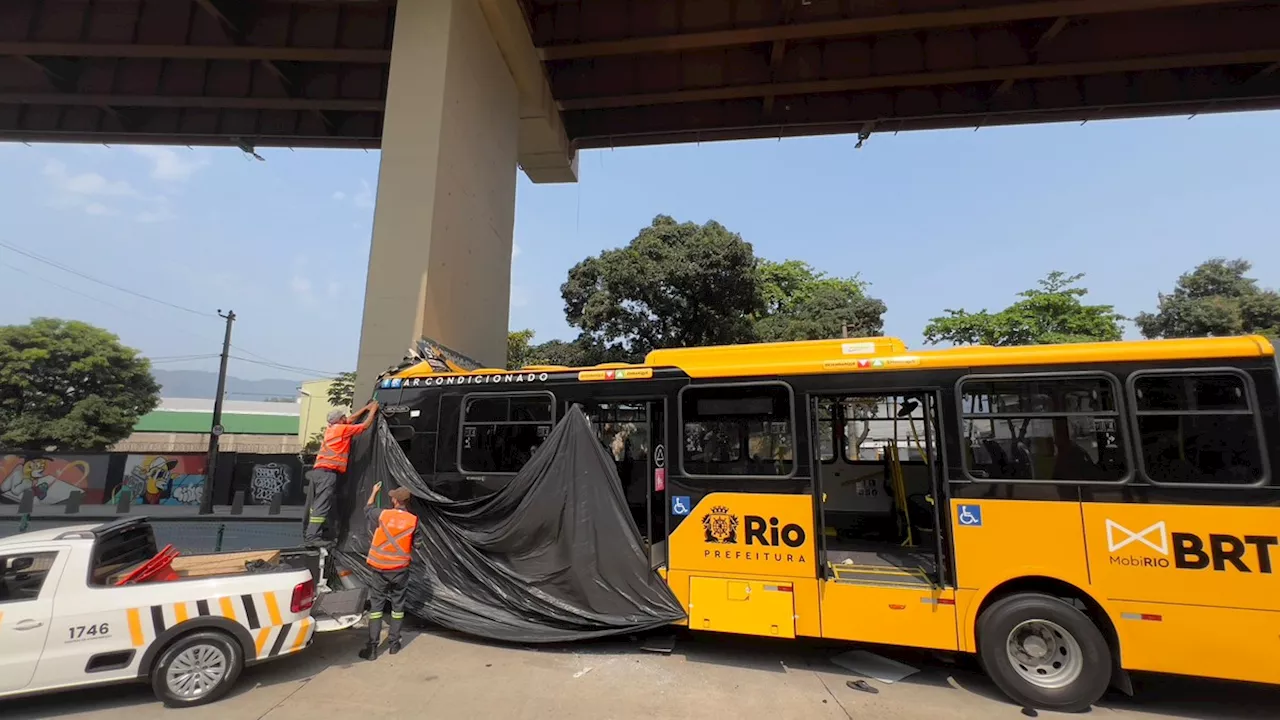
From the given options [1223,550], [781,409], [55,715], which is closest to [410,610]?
[55,715]

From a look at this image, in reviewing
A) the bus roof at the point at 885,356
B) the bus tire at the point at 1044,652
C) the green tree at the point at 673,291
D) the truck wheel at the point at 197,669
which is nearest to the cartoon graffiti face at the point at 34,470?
the green tree at the point at 673,291

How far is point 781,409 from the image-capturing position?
577cm

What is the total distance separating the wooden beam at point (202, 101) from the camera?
14.1m

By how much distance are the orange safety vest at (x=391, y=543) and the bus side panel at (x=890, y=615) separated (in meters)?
4.30

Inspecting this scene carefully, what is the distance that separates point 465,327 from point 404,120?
3.80 m

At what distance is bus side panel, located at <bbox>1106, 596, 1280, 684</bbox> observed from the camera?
4363mm

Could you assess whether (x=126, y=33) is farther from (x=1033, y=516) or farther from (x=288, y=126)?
(x=1033, y=516)

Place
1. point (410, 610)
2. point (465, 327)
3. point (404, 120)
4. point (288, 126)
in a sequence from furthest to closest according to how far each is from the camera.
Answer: point (288, 126)
point (465, 327)
point (404, 120)
point (410, 610)

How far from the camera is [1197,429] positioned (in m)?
4.70

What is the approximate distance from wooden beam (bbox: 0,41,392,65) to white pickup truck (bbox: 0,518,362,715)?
1128 centimetres

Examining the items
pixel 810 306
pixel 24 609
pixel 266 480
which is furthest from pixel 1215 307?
pixel 266 480

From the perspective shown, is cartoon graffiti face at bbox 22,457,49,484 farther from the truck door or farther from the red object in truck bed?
the truck door

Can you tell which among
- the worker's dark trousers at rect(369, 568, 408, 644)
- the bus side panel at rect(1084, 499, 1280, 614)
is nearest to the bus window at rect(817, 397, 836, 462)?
the bus side panel at rect(1084, 499, 1280, 614)

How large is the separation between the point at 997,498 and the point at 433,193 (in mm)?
9070
